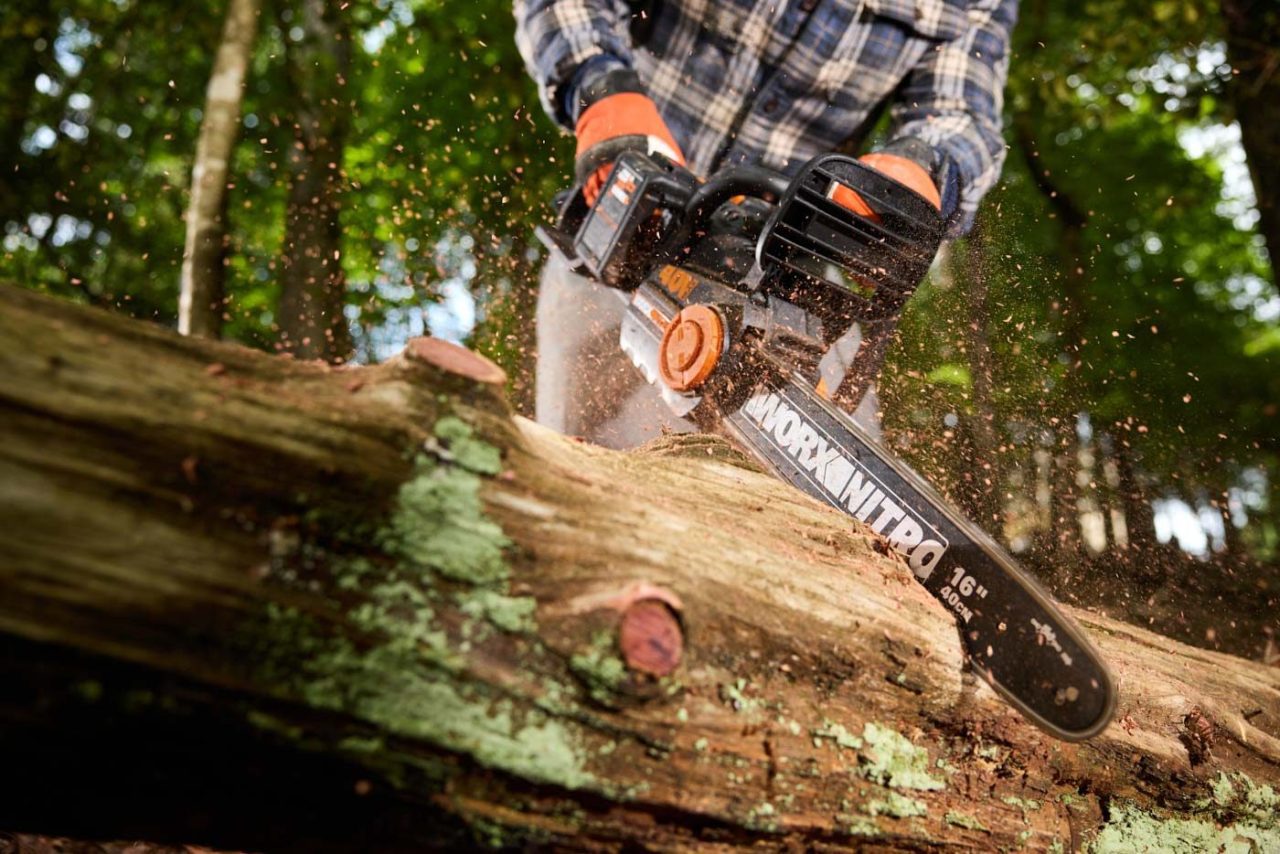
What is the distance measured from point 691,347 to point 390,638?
1418 millimetres

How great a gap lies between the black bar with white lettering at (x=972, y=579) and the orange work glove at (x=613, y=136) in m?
0.98

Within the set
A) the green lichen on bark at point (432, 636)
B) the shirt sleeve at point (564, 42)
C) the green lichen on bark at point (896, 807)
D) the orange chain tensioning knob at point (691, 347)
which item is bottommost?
the green lichen on bark at point (432, 636)

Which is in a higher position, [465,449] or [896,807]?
[465,449]

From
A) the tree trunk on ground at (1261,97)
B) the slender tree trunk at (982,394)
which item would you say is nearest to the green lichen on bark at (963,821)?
the slender tree trunk at (982,394)

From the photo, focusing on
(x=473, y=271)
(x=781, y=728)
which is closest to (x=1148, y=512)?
(x=473, y=271)

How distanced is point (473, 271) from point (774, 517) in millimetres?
6892

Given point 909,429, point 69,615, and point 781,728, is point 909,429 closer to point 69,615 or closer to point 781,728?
point 781,728

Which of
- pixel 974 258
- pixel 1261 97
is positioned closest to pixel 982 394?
pixel 974 258

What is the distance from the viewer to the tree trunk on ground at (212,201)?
463cm

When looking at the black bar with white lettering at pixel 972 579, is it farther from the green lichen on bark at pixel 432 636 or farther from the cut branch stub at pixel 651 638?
the green lichen on bark at pixel 432 636

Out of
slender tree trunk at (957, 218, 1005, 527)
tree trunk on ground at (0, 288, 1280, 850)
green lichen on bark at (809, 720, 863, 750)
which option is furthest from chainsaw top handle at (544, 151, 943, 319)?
slender tree trunk at (957, 218, 1005, 527)

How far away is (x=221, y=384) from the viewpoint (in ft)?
2.76

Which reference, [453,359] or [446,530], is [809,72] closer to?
[453,359]

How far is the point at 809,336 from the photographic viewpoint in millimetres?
1974
